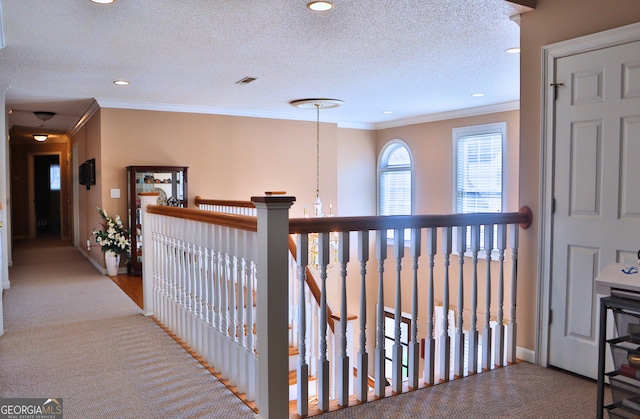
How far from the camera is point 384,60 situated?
4.43 metres

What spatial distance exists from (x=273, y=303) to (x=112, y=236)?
4881 mm

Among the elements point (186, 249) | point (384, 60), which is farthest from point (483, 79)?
point (186, 249)

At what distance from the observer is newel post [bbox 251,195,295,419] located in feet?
6.80

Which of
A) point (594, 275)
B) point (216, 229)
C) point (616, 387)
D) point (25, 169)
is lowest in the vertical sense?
point (616, 387)

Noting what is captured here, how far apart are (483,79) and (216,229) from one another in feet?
12.4

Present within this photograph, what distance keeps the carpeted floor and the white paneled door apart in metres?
0.33

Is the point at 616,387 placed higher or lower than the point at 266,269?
lower

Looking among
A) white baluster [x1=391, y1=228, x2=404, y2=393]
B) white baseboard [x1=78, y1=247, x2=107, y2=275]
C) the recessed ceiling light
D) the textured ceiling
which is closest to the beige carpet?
white baluster [x1=391, y1=228, x2=404, y2=393]

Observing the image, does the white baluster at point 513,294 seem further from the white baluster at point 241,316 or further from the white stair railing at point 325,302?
the white baluster at point 241,316

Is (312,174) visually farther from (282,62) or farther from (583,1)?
(583,1)

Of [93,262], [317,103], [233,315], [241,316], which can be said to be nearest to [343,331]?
[241,316]

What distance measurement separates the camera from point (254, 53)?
413 centimetres

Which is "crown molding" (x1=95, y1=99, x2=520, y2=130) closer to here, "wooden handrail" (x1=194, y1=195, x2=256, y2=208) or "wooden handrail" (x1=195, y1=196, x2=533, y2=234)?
"wooden handrail" (x1=194, y1=195, x2=256, y2=208)

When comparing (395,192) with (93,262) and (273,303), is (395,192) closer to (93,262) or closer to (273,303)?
(93,262)
